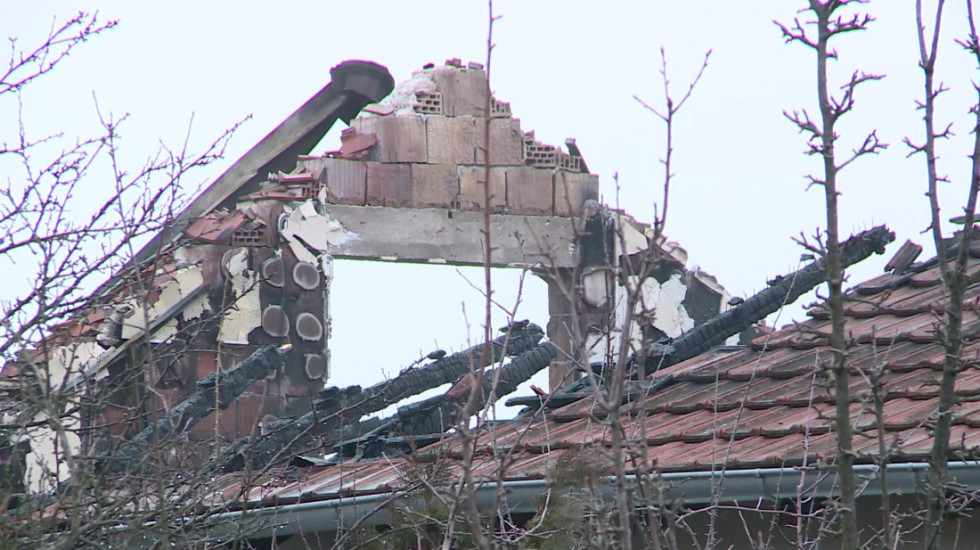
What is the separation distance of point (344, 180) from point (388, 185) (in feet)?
1.30

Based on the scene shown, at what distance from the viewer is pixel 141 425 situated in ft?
34.7

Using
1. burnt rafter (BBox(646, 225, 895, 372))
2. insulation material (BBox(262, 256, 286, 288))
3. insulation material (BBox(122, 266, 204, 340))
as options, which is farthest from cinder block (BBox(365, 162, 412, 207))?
burnt rafter (BBox(646, 225, 895, 372))

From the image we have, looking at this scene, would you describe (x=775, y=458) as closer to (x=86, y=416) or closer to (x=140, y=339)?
(x=86, y=416)

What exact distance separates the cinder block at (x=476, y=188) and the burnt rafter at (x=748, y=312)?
4.46 m

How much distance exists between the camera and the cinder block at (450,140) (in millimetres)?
12211

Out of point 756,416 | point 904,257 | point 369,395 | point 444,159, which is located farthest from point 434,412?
point 444,159

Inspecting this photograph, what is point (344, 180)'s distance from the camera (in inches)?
468

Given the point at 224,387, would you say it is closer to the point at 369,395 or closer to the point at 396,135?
the point at 369,395

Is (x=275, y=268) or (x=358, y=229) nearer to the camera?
(x=275, y=268)

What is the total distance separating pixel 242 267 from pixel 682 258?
423 cm

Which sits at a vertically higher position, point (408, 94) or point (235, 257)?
point (408, 94)

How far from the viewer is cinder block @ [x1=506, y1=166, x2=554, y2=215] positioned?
12375 millimetres

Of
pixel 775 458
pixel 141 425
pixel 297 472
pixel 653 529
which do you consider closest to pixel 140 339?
pixel 141 425

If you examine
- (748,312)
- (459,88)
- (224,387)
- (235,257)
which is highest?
(459,88)
